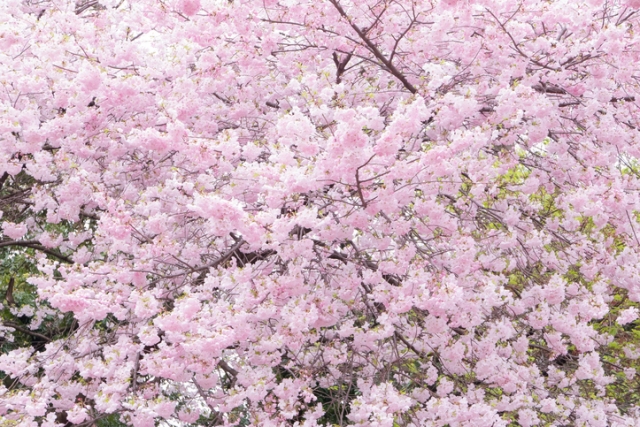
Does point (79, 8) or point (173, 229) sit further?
point (79, 8)

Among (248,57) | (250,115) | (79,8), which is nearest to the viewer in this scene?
(248,57)

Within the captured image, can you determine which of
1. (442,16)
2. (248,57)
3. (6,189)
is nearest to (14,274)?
(6,189)

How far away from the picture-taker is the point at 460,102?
512 cm

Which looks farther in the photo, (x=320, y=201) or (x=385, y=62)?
(x=385, y=62)

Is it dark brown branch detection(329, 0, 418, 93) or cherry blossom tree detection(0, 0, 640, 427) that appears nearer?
cherry blossom tree detection(0, 0, 640, 427)

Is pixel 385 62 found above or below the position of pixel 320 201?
above

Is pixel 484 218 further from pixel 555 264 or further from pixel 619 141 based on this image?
pixel 619 141

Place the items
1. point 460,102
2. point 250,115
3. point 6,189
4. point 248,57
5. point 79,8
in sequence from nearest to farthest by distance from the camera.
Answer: point 460,102 < point 248,57 < point 250,115 < point 6,189 < point 79,8

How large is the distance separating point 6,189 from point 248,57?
10.3 ft

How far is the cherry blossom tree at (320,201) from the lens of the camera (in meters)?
4.81

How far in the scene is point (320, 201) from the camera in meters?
5.20

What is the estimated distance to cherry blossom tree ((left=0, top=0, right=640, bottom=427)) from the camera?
15.8ft

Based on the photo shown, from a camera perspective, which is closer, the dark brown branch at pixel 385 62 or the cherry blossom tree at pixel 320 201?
the cherry blossom tree at pixel 320 201

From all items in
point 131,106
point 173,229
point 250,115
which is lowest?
point 173,229
